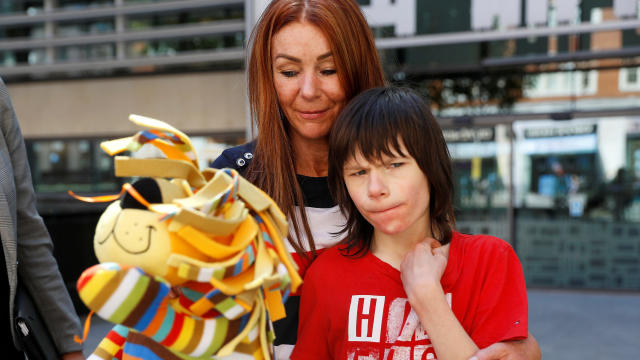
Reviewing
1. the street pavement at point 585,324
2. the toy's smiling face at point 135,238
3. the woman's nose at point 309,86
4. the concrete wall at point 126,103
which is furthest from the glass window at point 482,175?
the toy's smiling face at point 135,238

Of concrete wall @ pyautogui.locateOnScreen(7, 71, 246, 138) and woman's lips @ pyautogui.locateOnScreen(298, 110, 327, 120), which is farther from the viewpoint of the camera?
concrete wall @ pyautogui.locateOnScreen(7, 71, 246, 138)

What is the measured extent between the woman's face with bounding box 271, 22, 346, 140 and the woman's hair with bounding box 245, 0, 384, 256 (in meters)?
0.02

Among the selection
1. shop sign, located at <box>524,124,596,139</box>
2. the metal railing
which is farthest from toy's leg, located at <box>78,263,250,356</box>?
shop sign, located at <box>524,124,596,139</box>

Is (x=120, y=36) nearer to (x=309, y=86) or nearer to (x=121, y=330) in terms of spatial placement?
(x=309, y=86)

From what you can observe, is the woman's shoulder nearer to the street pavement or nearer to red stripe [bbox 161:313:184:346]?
red stripe [bbox 161:313:184:346]

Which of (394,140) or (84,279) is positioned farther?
(394,140)

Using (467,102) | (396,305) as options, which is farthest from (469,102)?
(396,305)

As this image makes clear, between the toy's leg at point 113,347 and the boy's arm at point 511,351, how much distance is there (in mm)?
691

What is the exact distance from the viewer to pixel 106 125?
7691 millimetres

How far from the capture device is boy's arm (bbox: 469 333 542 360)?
117 centimetres

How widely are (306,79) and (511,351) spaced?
0.81 metres

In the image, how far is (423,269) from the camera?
4.12 feet

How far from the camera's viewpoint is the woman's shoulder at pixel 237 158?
1.57m

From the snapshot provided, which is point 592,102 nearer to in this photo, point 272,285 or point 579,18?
point 579,18
